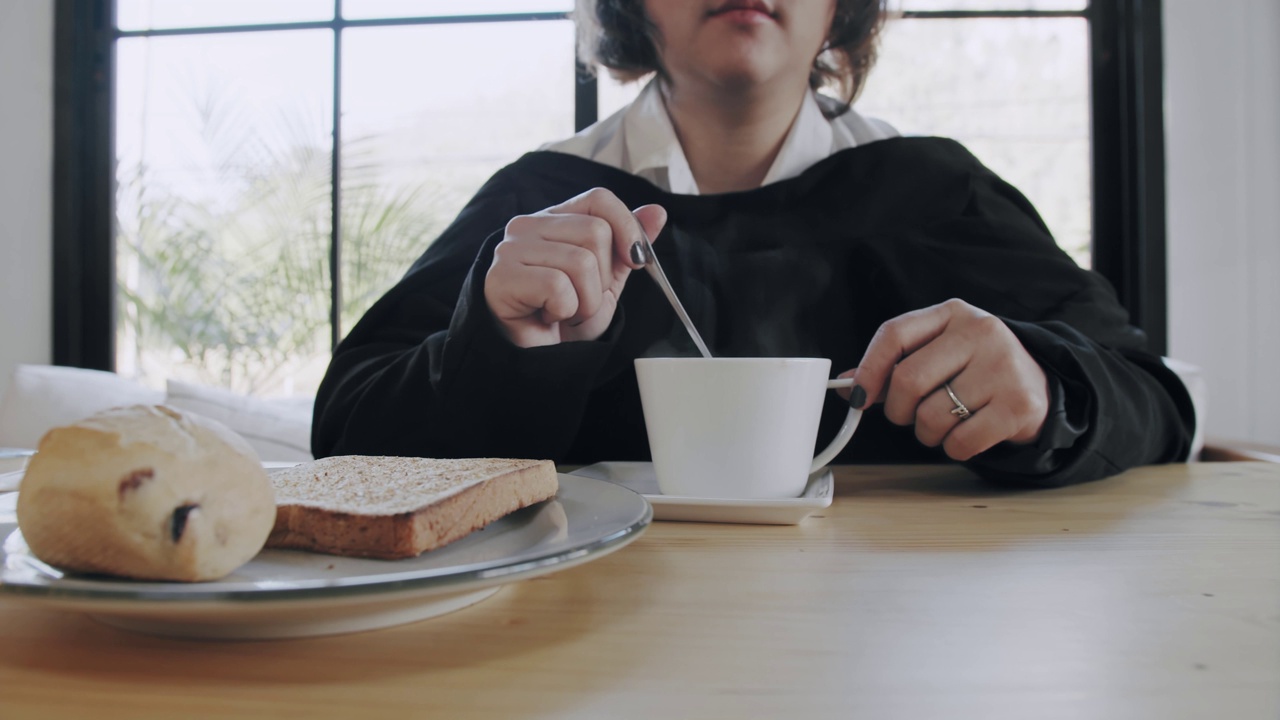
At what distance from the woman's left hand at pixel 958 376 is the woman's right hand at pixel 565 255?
172 millimetres

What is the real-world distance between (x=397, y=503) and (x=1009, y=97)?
6.02 feet

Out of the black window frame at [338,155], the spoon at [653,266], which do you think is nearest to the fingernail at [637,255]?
the spoon at [653,266]

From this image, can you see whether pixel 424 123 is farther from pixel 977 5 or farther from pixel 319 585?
pixel 319 585

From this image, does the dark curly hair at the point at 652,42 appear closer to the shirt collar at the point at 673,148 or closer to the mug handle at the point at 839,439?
the shirt collar at the point at 673,148

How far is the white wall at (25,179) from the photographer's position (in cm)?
192

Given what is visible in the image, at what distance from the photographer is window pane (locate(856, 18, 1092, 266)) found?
5.74 feet

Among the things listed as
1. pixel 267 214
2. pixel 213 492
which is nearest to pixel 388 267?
pixel 267 214

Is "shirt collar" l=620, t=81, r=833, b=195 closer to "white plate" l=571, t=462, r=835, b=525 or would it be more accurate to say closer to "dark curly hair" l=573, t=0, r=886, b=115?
"dark curly hair" l=573, t=0, r=886, b=115

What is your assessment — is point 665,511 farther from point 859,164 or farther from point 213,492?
point 859,164

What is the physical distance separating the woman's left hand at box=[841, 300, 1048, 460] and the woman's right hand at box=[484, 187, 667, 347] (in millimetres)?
172

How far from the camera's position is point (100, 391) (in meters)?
1.45

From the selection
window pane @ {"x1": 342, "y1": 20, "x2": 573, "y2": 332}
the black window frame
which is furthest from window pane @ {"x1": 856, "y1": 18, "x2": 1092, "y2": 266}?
window pane @ {"x1": 342, "y1": 20, "x2": 573, "y2": 332}

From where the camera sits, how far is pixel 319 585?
0.61ft

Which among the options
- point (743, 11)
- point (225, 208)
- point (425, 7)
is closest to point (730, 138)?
point (743, 11)
